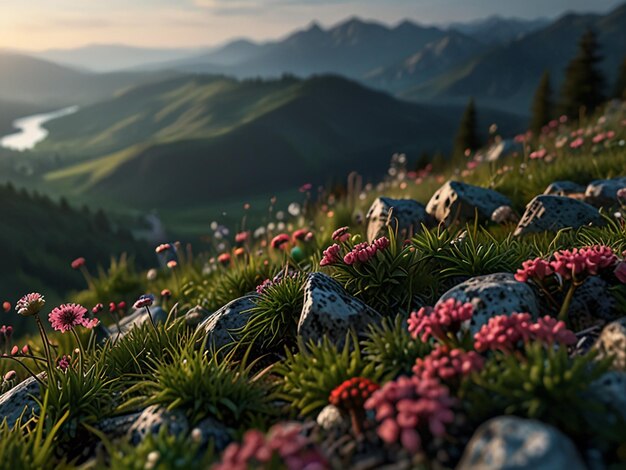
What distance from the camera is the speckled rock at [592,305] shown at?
192 inches

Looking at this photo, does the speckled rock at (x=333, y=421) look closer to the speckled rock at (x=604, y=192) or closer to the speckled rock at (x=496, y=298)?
the speckled rock at (x=496, y=298)

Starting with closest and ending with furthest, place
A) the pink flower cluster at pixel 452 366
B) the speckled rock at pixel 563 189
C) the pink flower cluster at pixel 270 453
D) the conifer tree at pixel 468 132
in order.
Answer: the pink flower cluster at pixel 270 453 < the pink flower cluster at pixel 452 366 < the speckled rock at pixel 563 189 < the conifer tree at pixel 468 132

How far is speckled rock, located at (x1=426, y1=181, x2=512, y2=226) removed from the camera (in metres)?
8.35

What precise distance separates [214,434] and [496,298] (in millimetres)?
2711

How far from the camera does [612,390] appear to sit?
11.3 ft

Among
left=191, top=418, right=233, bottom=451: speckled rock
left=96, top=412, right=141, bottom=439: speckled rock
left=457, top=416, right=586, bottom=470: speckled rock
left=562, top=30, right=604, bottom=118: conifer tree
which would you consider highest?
left=457, top=416, right=586, bottom=470: speckled rock

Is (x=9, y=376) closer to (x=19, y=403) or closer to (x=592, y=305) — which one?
(x=19, y=403)

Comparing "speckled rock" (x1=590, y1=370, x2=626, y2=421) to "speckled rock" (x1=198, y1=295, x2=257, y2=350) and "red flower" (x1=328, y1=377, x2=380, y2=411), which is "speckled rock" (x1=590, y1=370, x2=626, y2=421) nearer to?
"red flower" (x1=328, y1=377, x2=380, y2=411)

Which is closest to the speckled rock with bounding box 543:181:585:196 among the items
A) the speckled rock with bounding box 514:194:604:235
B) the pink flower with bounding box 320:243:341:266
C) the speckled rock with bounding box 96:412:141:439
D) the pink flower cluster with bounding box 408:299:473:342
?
the speckled rock with bounding box 514:194:604:235

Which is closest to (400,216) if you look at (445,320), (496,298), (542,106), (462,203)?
(462,203)

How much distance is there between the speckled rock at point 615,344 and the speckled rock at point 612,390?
226 mm

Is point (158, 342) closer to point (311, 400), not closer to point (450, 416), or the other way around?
point (311, 400)

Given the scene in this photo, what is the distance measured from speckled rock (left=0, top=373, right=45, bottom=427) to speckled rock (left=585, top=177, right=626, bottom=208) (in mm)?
8356

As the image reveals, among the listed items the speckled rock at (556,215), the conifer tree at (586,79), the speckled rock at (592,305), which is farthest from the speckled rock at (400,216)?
the conifer tree at (586,79)
